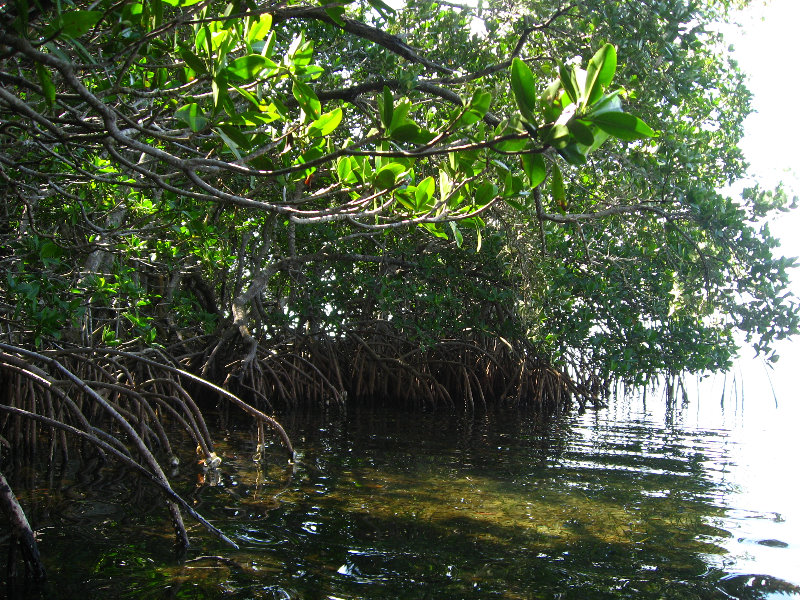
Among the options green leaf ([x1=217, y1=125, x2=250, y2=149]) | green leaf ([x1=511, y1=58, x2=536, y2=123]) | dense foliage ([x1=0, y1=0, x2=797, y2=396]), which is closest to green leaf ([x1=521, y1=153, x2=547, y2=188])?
dense foliage ([x1=0, y1=0, x2=797, y2=396])

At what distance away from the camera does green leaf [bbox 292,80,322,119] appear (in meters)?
1.92

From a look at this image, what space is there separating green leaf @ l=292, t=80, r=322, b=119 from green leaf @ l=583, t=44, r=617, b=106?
808 mm

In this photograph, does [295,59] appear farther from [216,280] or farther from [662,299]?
[216,280]

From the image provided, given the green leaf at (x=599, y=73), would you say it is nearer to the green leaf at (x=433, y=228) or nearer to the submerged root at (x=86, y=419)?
the green leaf at (x=433, y=228)

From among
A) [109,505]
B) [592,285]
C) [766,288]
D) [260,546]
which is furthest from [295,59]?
[592,285]

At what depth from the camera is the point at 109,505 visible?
338 cm

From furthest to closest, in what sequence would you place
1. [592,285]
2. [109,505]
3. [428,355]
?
[428,355] → [592,285] → [109,505]

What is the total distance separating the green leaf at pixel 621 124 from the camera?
4.57 feet

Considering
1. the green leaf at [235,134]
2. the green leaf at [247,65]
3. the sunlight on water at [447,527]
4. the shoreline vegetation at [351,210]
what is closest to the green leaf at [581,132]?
the shoreline vegetation at [351,210]

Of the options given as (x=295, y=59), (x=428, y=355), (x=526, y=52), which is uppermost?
(x=526, y=52)

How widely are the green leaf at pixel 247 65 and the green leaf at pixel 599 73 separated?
29.3 inches

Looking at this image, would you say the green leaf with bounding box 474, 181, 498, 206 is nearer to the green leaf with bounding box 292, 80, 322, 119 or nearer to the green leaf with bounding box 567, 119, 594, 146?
the green leaf with bounding box 292, 80, 322, 119

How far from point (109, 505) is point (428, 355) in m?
6.57

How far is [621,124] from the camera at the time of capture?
4.63ft
